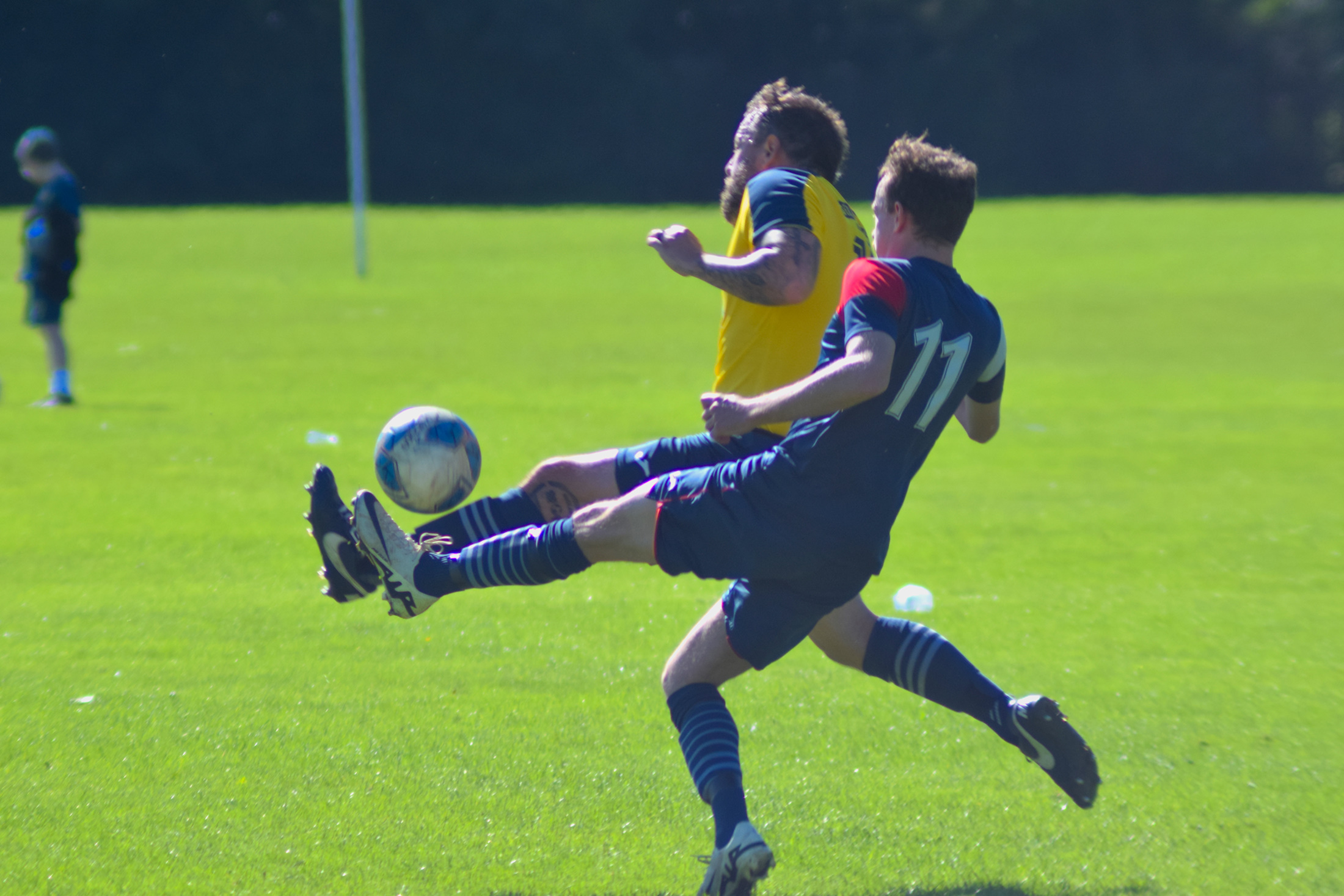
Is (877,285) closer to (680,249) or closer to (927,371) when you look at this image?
(927,371)

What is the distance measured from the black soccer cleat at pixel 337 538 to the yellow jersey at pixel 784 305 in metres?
1.17

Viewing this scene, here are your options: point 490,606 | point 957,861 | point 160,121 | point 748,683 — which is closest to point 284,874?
point 957,861

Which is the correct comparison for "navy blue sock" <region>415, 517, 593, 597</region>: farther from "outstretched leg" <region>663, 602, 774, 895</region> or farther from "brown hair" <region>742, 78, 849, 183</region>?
"brown hair" <region>742, 78, 849, 183</region>

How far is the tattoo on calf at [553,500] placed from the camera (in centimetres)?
478

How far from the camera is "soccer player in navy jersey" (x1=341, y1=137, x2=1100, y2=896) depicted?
3.73m

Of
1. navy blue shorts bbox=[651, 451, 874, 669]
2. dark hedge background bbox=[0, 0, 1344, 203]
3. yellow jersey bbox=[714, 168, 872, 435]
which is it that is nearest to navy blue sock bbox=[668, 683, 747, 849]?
navy blue shorts bbox=[651, 451, 874, 669]

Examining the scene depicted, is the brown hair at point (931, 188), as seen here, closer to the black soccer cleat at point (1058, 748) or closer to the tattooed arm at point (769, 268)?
the tattooed arm at point (769, 268)

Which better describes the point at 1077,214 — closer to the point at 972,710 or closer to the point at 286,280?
the point at 286,280

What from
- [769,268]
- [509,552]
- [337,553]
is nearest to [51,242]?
[337,553]

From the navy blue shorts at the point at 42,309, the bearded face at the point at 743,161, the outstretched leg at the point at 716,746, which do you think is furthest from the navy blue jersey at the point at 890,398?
the navy blue shorts at the point at 42,309

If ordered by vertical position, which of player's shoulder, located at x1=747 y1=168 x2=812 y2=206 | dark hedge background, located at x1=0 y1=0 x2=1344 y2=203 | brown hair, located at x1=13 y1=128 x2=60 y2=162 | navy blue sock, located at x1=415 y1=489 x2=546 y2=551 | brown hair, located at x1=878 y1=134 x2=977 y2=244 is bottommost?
dark hedge background, located at x1=0 y1=0 x2=1344 y2=203

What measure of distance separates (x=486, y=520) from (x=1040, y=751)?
1.82 meters

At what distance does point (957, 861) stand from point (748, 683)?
174cm

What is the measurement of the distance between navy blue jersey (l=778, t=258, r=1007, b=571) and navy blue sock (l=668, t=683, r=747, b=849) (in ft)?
1.91
